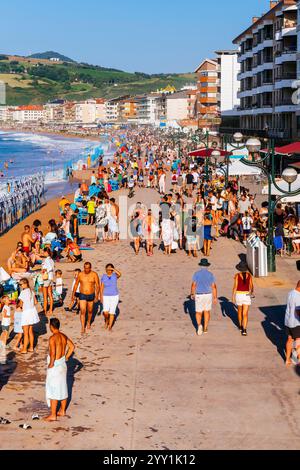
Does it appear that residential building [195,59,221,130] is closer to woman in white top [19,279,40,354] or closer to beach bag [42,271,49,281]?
beach bag [42,271,49,281]

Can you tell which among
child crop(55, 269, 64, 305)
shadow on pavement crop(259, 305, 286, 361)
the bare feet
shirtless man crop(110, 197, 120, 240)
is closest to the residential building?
shirtless man crop(110, 197, 120, 240)

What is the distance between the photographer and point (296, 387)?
973 centimetres

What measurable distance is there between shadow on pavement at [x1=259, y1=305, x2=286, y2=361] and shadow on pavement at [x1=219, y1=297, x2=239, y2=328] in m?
0.52

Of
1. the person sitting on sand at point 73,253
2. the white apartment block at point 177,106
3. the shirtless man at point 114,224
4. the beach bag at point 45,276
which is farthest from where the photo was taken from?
the white apartment block at point 177,106

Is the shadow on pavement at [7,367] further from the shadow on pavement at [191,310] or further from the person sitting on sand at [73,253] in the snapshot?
the person sitting on sand at [73,253]

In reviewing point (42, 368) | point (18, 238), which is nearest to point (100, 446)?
point (42, 368)

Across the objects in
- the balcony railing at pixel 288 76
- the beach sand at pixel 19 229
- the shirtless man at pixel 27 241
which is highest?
the balcony railing at pixel 288 76

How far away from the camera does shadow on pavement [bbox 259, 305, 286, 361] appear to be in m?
11.8

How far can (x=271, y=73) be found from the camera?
6197 cm

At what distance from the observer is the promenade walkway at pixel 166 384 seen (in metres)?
8.18

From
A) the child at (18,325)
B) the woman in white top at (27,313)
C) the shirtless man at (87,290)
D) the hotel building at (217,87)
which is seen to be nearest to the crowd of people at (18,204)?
the shirtless man at (87,290)

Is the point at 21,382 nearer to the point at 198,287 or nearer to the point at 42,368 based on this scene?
the point at 42,368

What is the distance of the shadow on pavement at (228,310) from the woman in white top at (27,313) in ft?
12.0
